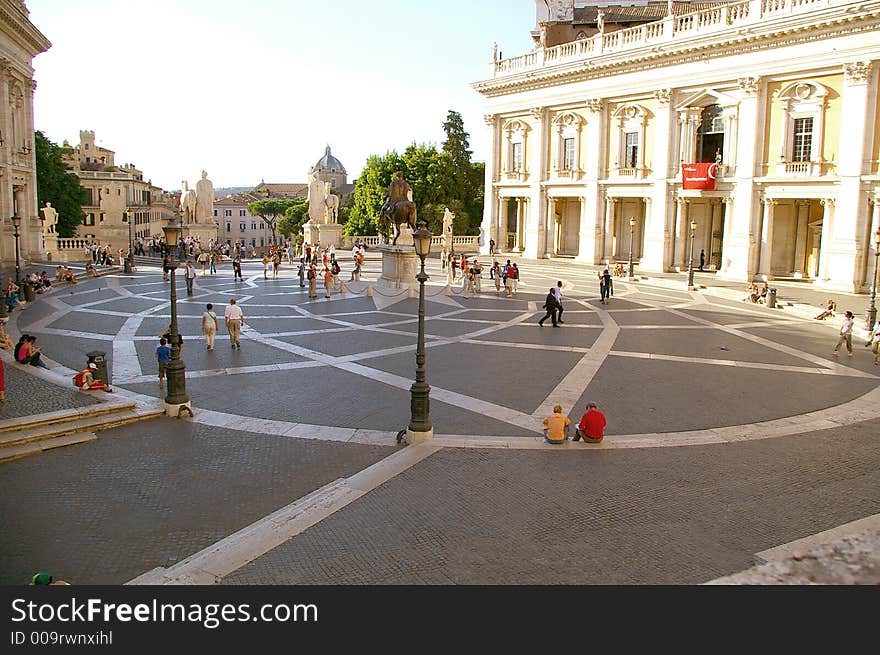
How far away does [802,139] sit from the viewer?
3938cm

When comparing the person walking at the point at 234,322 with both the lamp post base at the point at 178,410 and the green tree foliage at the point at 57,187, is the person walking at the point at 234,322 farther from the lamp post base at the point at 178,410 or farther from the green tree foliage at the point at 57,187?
the green tree foliage at the point at 57,187

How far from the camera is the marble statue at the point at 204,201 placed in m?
52.4

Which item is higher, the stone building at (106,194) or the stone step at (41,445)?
the stone building at (106,194)

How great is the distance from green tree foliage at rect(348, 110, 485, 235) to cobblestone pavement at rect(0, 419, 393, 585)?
52.1 m

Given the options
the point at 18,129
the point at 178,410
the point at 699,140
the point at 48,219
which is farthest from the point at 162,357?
the point at 699,140

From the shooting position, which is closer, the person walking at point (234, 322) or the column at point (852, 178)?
the person walking at point (234, 322)

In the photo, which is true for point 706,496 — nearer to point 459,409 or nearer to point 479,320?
point 459,409

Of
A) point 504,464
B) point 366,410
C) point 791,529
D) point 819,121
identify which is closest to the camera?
point 791,529

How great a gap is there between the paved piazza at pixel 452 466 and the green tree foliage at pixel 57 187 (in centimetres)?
4176

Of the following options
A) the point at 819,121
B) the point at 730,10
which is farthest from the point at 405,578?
the point at 730,10

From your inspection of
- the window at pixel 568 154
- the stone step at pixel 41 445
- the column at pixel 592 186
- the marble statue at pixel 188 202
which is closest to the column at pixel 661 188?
the column at pixel 592 186

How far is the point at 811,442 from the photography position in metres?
14.3

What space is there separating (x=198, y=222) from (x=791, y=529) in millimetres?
49159

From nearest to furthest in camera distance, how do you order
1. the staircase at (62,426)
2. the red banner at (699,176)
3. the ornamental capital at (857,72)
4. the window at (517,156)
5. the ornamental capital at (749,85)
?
the staircase at (62,426) < the ornamental capital at (857,72) < the ornamental capital at (749,85) < the red banner at (699,176) < the window at (517,156)
